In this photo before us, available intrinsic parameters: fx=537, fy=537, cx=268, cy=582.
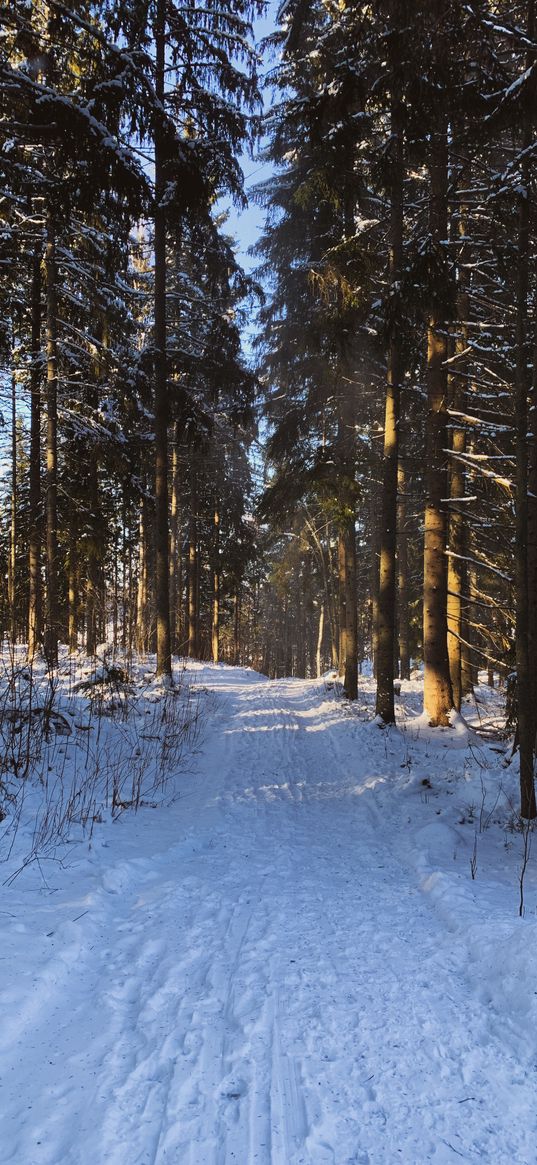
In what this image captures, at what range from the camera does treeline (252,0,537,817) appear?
19.4 ft

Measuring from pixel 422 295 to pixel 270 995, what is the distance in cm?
805

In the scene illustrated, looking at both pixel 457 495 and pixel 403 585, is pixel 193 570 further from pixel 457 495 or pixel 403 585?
pixel 457 495

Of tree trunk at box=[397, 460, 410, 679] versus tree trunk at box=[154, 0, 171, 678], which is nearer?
tree trunk at box=[154, 0, 171, 678]

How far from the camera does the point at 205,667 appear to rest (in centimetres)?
1958

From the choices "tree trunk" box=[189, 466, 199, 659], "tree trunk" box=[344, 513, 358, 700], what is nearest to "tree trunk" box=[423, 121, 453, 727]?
"tree trunk" box=[344, 513, 358, 700]

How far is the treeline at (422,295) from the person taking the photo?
590cm

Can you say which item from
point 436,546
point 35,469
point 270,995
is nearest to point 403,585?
point 436,546

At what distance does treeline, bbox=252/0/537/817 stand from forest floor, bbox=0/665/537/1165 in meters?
2.19

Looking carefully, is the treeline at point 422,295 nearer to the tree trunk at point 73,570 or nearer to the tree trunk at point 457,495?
the tree trunk at point 457,495

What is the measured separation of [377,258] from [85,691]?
923 cm

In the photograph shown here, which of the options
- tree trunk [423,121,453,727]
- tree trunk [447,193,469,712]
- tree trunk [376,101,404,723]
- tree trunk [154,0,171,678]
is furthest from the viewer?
tree trunk [154,0,171,678]

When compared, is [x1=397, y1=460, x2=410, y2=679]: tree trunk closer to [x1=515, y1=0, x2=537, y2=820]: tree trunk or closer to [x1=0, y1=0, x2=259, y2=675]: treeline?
[x1=0, y1=0, x2=259, y2=675]: treeline

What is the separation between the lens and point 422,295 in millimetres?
7508

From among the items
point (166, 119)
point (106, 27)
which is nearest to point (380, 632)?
point (166, 119)
